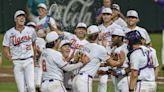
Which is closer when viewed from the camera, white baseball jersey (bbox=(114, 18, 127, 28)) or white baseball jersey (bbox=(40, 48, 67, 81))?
white baseball jersey (bbox=(40, 48, 67, 81))

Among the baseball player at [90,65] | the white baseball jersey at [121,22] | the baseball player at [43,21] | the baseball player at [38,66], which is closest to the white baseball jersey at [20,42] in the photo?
the baseball player at [43,21]

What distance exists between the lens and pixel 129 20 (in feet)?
54.2

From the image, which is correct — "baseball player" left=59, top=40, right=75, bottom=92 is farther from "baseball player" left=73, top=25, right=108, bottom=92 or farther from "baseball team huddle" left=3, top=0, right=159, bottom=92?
"baseball player" left=73, top=25, right=108, bottom=92

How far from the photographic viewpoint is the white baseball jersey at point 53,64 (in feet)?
44.1

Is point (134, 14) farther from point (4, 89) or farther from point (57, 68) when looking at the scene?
point (4, 89)

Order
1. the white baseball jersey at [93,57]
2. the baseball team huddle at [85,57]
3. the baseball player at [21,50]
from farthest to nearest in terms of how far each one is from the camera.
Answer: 1. the baseball player at [21,50]
2. the white baseball jersey at [93,57]
3. the baseball team huddle at [85,57]

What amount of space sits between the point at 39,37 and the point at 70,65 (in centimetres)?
565

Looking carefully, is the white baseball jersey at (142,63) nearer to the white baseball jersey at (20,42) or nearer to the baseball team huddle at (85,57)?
the baseball team huddle at (85,57)

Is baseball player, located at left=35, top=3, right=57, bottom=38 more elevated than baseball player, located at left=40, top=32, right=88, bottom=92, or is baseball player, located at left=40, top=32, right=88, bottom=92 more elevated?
baseball player, located at left=35, top=3, right=57, bottom=38

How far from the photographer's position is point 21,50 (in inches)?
657

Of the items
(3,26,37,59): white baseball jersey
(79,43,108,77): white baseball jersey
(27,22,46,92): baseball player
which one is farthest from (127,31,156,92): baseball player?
(27,22,46,92): baseball player

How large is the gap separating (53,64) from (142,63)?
172 centimetres

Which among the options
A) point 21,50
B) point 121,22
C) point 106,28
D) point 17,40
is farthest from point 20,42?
point 121,22

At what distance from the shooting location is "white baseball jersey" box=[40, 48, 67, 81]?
13.4 metres
